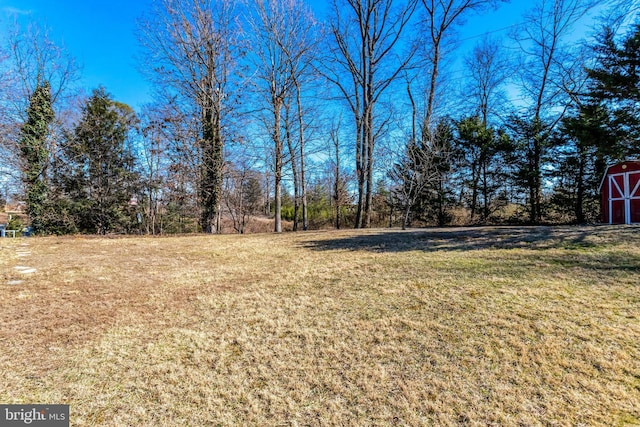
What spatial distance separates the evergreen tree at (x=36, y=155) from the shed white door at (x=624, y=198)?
1946 centimetres

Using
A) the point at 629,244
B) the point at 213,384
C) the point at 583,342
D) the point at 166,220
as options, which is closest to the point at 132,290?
the point at 213,384

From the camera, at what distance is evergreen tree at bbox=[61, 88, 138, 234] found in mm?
11164

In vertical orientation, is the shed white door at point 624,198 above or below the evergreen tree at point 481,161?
below

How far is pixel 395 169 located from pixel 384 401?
376 inches

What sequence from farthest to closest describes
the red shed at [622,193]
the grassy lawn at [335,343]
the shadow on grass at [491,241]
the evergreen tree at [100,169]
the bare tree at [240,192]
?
the bare tree at [240,192] → the evergreen tree at [100,169] → the red shed at [622,193] → the shadow on grass at [491,241] → the grassy lawn at [335,343]

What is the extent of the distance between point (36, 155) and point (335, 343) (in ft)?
46.4

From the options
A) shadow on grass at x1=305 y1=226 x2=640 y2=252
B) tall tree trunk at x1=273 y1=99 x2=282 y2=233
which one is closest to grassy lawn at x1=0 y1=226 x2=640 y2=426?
shadow on grass at x1=305 y1=226 x2=640 y2=252

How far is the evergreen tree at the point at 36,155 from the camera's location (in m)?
10.4

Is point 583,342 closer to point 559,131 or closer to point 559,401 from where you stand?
point 559,401

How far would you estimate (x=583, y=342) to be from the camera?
2.06 m

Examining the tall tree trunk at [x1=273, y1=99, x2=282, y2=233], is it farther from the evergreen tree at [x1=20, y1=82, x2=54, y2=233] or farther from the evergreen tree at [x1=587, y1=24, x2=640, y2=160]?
the evergreen tree at [x1=587, y1=24, x2=640, y2=160]

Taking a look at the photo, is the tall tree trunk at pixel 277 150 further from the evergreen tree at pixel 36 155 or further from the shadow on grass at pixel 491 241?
the evergreen tree at pixel 36 155

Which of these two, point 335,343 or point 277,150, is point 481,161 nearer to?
point 277,150

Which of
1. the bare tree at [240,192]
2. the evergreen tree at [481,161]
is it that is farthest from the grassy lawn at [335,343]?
the evergreen tree at [481,161]
